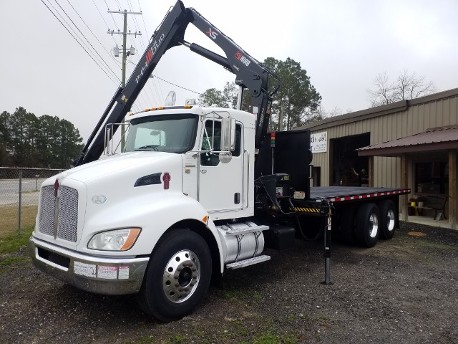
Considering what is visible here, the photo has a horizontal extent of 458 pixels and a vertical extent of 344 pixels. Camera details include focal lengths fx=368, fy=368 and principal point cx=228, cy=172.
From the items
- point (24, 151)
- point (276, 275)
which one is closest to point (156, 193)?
point (276, 275)

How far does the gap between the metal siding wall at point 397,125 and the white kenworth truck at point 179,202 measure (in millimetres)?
7982

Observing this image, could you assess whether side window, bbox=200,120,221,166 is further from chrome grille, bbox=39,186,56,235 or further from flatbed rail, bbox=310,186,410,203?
flatbed rail, bbox=310,186,410,203

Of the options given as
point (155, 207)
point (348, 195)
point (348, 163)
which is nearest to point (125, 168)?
point (155, 207)

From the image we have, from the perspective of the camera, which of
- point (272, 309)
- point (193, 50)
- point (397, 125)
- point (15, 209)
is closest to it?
point (272, 309)

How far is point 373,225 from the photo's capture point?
8.91m

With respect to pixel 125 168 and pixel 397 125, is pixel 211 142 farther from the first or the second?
pixel 397 125

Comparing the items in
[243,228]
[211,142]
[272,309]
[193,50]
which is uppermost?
[193,50]

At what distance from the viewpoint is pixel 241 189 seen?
563cm

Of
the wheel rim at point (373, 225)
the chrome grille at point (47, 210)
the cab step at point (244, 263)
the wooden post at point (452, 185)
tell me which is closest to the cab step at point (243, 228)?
the cab step at point (244, 263)

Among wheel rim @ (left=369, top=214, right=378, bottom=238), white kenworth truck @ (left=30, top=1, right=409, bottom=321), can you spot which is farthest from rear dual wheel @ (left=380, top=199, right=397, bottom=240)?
white kenworth truck @ (left=30, top=1, right=409, bottom=321)

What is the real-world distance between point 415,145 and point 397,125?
3.30m

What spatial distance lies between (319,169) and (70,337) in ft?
56.8

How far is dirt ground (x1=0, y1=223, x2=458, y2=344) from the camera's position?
3922mm

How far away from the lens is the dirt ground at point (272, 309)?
12.9ft
